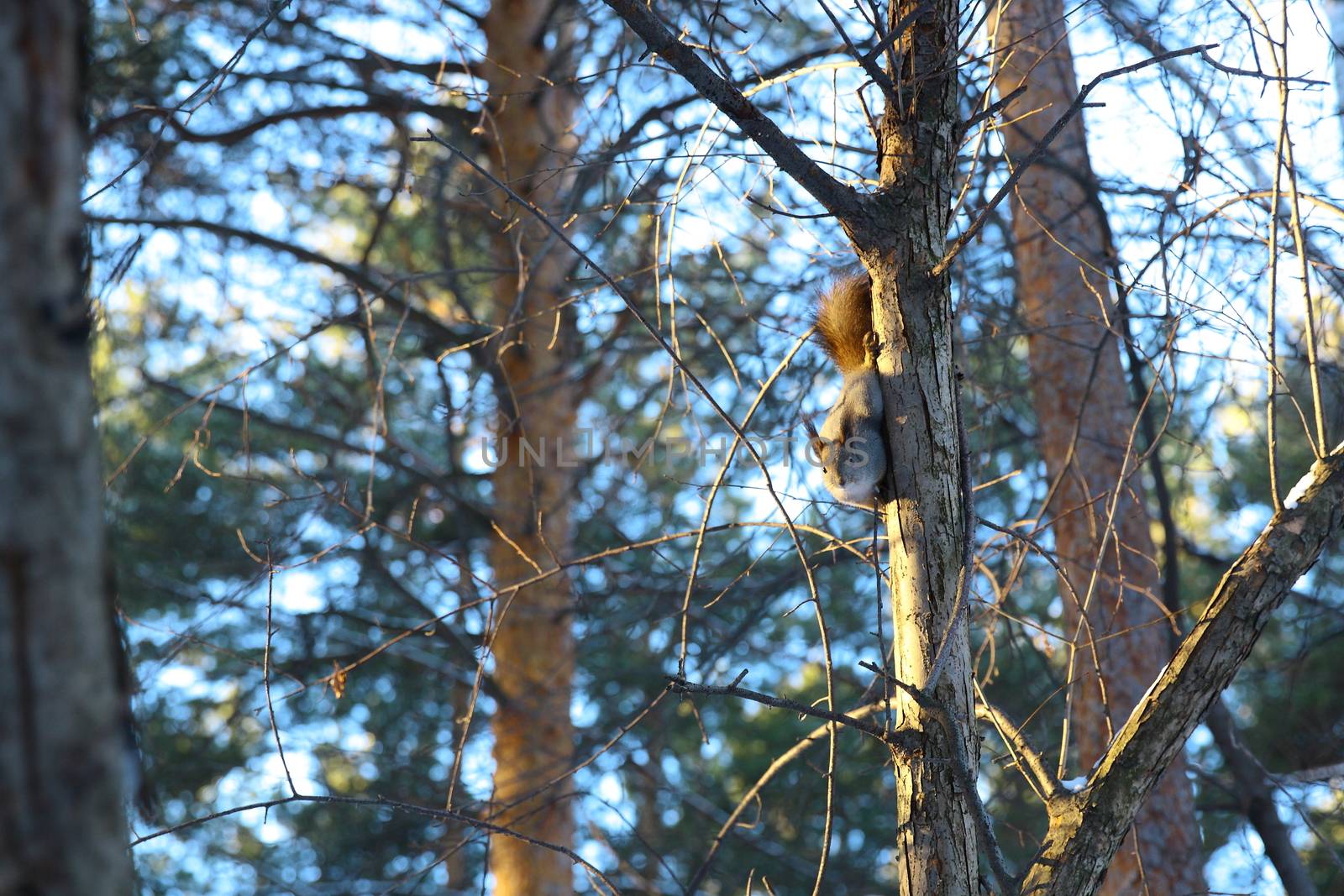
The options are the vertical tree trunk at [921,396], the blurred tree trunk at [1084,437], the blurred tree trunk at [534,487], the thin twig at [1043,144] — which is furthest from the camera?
the blurred tree trunk at [534,487]

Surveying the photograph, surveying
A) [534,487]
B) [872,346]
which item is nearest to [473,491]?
[534,487]

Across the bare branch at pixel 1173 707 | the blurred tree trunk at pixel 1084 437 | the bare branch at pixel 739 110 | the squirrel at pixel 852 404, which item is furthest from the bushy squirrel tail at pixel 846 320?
the blurred tree trunk at pixel 1084 437

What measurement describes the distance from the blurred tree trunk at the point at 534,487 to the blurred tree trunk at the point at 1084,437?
1916mm

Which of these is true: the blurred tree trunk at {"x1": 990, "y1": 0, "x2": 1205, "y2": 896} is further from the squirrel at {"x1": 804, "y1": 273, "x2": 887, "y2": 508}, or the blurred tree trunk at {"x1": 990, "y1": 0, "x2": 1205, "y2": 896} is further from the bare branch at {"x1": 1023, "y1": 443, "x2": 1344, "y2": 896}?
the bare branch at {"x1": 1023, "y1": 443, "x2": 1344, "y2": 896}

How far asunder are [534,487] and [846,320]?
259 cm

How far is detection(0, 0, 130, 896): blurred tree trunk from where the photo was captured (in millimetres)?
709

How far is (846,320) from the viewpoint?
255cm

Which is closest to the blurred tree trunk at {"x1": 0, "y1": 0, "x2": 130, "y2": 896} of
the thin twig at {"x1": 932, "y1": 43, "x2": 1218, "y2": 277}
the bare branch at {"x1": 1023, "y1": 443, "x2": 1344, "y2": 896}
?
the thin twig at {"x1": 932, "y1": 43, "x2": 1218, "y2": 277}

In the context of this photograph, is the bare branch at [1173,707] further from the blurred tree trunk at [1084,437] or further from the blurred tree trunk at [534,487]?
the blurred tree trunk at [534,487]

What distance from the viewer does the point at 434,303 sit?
22.9ft

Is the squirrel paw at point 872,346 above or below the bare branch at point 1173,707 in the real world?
above

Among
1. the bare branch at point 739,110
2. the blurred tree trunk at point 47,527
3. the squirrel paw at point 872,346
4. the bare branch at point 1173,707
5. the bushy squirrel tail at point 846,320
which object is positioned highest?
the bushy squirrel tail at point 846,320

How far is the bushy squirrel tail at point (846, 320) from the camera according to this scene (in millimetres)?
2473

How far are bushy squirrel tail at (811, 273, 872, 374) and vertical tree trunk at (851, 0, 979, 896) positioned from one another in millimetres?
440
